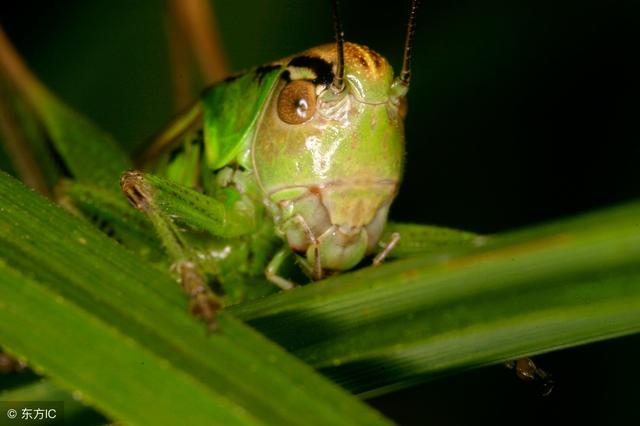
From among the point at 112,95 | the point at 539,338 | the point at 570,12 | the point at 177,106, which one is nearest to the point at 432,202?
the point at 570,12

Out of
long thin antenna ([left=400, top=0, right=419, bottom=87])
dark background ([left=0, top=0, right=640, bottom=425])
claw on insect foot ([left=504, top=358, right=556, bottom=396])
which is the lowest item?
claw on insect foot ([left=504, top=358, right=556, bottom=396])

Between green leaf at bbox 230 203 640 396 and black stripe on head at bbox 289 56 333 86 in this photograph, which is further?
black stripe on head at bbox 289 56 333 86

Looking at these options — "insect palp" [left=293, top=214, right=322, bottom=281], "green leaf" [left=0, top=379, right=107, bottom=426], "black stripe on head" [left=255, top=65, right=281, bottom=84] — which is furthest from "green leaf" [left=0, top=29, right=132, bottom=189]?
"green leaf" [left=0, top=379, right=107, bottom=426]

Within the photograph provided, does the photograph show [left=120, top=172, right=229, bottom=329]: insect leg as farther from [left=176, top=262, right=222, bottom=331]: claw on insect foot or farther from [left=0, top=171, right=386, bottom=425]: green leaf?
[left=0, top=171, right=386, bottom=425]: green leaf

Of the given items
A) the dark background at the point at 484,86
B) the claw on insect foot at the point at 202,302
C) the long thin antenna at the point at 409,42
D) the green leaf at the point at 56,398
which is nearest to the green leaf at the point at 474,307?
the claw on insect foot at the point at 202,302

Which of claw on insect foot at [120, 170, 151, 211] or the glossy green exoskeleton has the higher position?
the glossy green exoskeleton

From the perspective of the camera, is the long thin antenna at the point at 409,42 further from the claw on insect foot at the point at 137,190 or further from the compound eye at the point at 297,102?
the claw on insect foot at the point at 137,190

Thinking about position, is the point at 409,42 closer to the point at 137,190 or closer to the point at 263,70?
the point at 263,70
